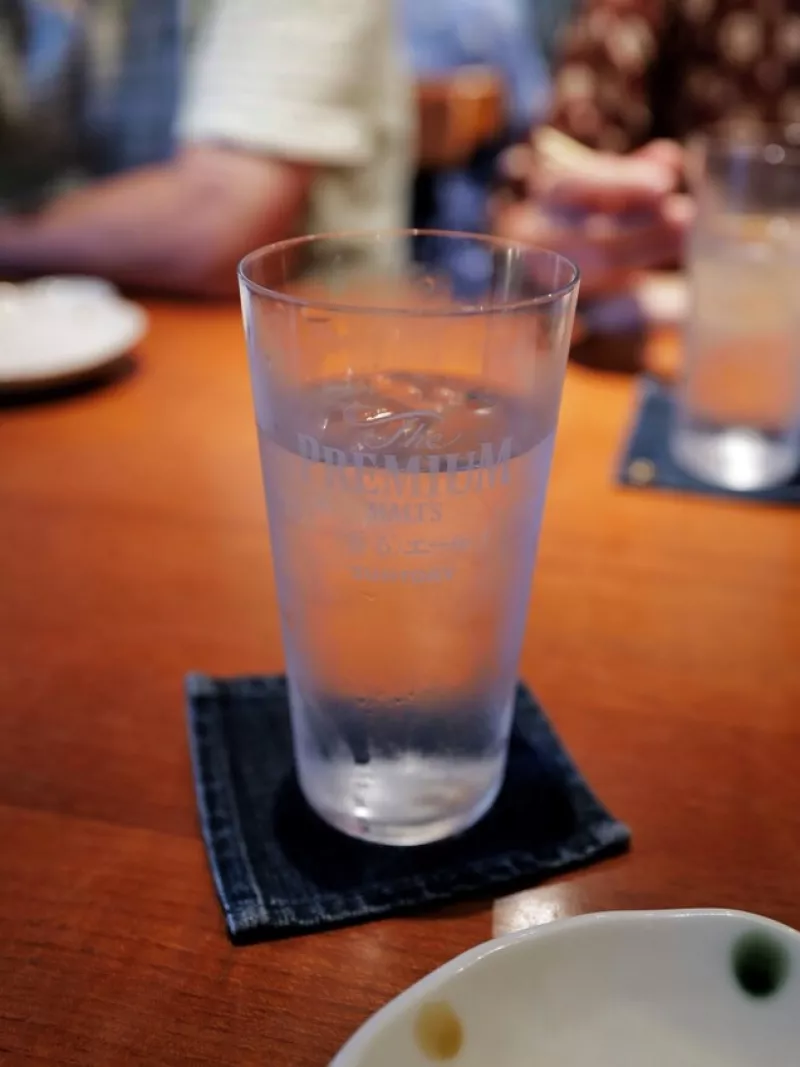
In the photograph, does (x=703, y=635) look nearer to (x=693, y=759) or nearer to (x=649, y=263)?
(x=693, y=759)

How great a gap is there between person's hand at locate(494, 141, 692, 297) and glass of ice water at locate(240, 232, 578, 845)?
2.06 ft

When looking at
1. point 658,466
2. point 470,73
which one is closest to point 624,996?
point 658,466

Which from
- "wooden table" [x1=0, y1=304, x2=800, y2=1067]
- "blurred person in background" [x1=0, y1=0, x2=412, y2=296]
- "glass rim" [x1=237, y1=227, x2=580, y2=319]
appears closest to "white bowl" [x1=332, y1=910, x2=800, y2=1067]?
"wooden table" [x1=0, y1=304, x2=800, y2=1067]

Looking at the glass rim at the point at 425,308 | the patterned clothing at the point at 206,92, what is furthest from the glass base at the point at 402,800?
the patterned clothing at the point at 206,92

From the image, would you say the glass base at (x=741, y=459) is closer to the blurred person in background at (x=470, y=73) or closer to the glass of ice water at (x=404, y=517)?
the glass of ice water at (x=404, y=517)

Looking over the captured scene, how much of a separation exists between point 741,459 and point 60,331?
662 mm

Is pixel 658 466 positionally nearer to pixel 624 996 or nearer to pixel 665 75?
pixel 624 996

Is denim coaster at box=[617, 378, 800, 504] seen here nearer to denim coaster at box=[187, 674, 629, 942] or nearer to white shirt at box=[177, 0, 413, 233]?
denim coaster at box=[187, 674, 629, 942]

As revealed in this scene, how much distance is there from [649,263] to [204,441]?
55 cm

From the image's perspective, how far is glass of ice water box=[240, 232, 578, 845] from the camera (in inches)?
14.7

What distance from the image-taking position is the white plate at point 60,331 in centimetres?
91

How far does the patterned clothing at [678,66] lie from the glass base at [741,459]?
965 millimetres

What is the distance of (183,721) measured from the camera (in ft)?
1.67

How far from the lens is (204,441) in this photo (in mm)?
833
